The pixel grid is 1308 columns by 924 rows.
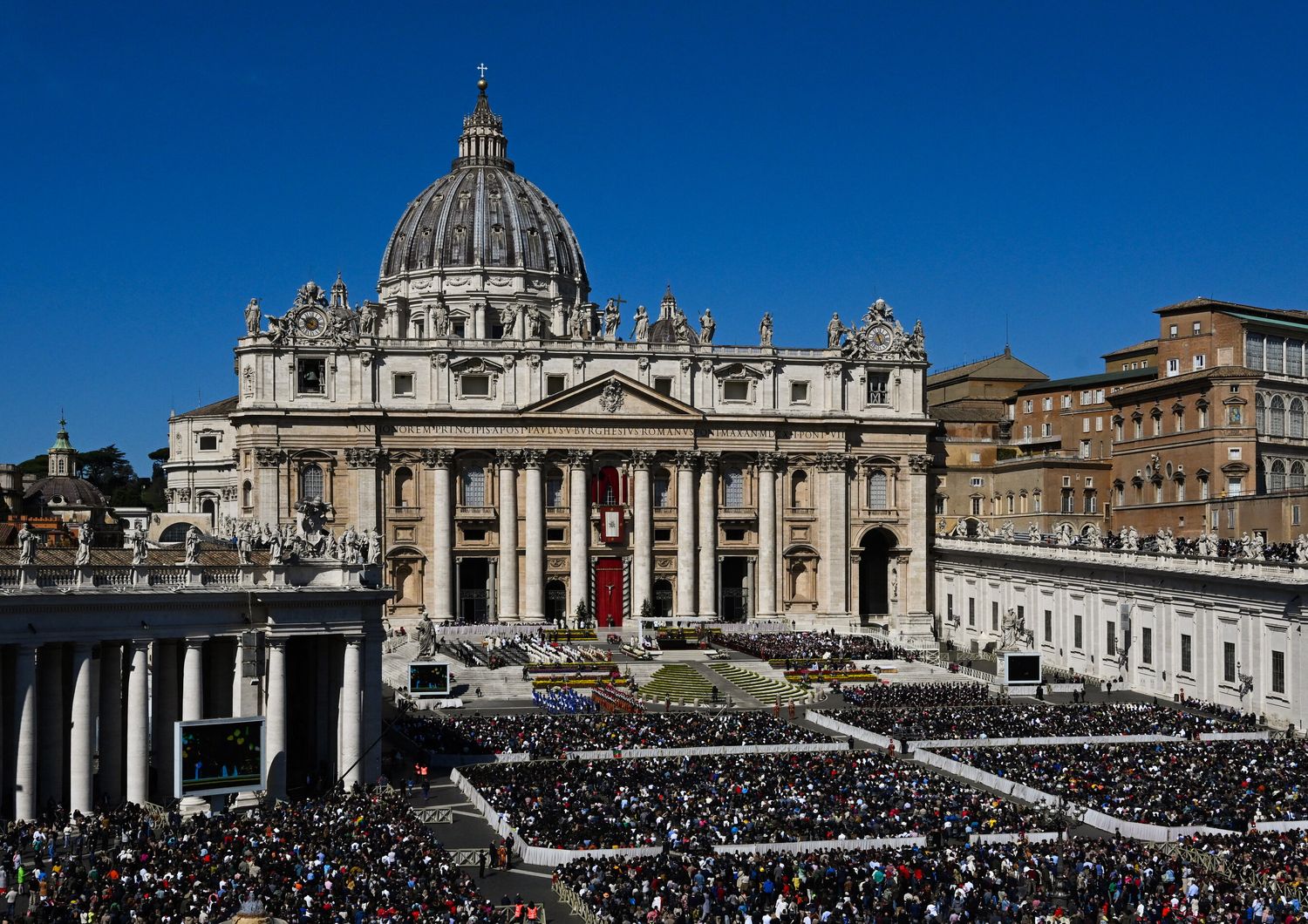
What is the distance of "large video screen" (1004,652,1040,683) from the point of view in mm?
71562

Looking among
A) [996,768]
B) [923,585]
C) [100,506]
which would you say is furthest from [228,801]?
[100,506]

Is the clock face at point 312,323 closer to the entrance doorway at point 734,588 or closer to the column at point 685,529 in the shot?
the column at point 685,529

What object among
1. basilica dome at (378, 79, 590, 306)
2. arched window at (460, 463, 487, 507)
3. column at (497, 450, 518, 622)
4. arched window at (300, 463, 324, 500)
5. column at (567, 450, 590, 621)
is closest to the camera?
arched window at (300, 463, 324, 500)

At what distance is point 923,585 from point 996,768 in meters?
53.9

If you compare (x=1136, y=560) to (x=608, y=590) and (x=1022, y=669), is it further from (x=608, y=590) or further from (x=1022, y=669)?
(x=608, y=590)

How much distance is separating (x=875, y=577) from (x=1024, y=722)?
154 feet

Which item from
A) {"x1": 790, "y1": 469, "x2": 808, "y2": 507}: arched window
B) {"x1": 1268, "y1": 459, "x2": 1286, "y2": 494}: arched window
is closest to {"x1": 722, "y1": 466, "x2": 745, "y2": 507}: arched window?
{"x1": 790, "y1": 469, "x2": 808, "y2": 507}: arched window

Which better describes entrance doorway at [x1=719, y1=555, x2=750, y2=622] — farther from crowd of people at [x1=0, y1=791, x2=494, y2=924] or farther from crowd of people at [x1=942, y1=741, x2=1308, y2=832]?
crowd of people at [x1=0, y1=791, x2=494, y2=924]

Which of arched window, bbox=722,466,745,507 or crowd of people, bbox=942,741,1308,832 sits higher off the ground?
arched window, bbox=722,466,745,507

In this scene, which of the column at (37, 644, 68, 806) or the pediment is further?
the pediment

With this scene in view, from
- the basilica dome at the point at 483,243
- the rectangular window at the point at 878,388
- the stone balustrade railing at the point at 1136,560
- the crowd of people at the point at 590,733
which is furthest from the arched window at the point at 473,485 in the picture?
the crowd of people at the point at 590,733

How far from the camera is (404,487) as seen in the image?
9631 cm

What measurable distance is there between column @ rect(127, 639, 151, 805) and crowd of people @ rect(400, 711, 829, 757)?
11.7m

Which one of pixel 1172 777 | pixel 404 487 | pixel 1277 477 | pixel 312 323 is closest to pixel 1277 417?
pixel 1277 477
